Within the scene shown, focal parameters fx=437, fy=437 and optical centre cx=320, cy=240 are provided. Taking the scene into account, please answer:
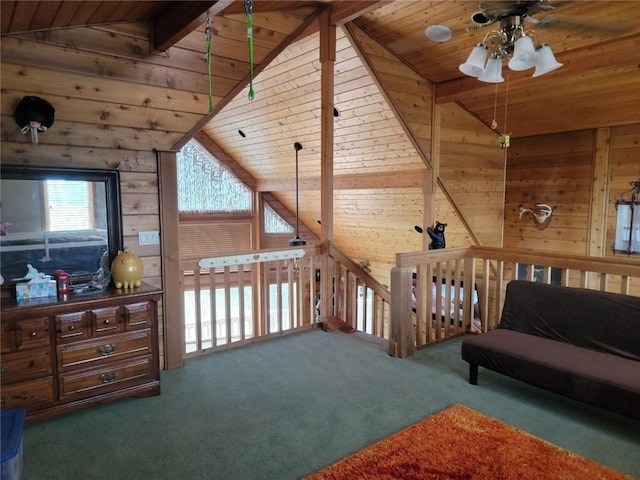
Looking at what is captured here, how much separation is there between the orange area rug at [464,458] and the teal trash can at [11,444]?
123 cm

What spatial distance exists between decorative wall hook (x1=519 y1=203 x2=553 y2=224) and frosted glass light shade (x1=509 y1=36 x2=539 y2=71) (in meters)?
3.63

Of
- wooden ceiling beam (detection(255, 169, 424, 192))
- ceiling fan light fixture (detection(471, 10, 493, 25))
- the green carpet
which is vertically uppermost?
ceiling fan light fixture (detection(471, 10, 493, 25))

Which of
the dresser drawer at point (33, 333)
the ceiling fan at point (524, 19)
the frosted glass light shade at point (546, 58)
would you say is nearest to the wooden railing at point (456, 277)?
the frosted glass light shade at point (546, 58)

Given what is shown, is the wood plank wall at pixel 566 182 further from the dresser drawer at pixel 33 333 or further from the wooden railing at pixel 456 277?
the dresser drawer at pixel 33 333

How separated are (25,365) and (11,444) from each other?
0.73 m

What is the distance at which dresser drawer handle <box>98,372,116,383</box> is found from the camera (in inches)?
106

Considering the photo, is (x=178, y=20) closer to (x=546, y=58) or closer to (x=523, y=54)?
(x=523, y=54)

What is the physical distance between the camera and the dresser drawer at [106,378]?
2580 mm

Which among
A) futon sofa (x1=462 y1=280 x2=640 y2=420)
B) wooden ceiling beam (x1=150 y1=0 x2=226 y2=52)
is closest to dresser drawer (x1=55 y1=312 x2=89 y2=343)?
wooden ceiling beam (x1=150 y1=0 x2=226 y2=52)

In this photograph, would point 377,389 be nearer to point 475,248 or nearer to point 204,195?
point 475,248

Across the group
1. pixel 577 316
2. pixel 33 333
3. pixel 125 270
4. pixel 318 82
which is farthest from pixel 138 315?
pixel 318 82

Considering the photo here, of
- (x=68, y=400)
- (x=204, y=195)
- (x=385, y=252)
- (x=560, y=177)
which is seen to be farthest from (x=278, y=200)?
(x=68, y=400)

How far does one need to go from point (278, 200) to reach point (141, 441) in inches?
255

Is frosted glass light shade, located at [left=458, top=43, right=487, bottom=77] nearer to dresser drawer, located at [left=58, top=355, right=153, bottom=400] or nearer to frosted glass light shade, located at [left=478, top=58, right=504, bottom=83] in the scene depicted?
frosted glass light shade, located at [left=478, top=58, right=504, bottom=83]
